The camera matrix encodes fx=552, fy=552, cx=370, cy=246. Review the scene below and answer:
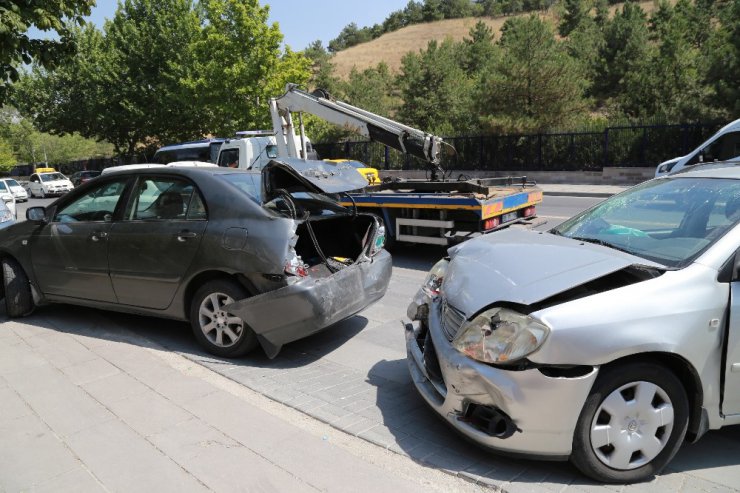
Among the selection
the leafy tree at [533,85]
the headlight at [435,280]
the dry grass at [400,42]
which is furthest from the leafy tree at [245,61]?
the dry grass at [400,42]

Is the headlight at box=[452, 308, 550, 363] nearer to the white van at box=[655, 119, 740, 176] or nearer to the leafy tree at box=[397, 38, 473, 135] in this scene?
the white van at box=[655, 119, 740, 176]

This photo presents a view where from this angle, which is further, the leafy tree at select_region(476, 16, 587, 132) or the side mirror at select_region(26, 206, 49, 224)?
the leafy tree at select_region(476, 16, 587, 132)

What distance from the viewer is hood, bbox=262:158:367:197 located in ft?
16.2

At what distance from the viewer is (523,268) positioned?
3223 mm

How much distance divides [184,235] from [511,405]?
3.26 metres

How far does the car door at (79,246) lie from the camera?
5.44 meters

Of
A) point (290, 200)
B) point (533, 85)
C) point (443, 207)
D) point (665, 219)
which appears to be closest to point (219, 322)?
point (290, 200)

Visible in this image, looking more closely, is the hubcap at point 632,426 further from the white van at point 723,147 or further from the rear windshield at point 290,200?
the white van at point 723,147

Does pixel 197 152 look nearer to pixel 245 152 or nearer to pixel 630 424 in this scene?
pixel 245 152

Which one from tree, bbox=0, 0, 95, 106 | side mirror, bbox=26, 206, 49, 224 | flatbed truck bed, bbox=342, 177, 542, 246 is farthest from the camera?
flatbed truck bed, bbox=342, 177, 542, 246

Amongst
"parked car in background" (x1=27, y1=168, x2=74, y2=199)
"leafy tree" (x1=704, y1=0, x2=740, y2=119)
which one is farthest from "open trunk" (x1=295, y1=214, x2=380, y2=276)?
"parked car in background" (x1=27, y1=168, x2=74, y2=199)

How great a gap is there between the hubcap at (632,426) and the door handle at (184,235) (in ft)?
11.6

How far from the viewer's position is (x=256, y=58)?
27.0 metres

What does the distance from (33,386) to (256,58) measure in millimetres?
25042
